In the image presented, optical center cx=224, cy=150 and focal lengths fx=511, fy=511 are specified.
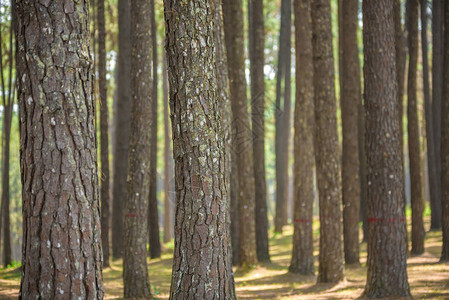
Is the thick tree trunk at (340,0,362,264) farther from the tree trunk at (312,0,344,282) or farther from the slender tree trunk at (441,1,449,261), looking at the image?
the tree trunk at (312,0,344,282)

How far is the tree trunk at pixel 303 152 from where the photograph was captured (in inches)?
515

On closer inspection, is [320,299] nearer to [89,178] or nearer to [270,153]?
[89,178]

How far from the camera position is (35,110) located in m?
4.39

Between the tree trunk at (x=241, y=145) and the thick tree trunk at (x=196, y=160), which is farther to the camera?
the tree trunk at (x=241, y=145)

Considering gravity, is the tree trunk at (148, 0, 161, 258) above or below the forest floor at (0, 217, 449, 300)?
above

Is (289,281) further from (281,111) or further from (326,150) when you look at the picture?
(281,111)

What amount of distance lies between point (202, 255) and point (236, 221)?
9.72 metres

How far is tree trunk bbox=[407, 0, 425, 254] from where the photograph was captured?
47.3 ft

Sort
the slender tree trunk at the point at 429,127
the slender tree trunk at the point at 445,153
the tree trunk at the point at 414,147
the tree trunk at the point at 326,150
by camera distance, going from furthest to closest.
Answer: the slender tree trunk at the point at 429,127, the tree trunk at the point at 414,147, the slender tree trunk at the point at 445,153, the tree trunk at the point at 326,150

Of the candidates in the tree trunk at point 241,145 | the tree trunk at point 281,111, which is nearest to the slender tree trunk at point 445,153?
the tree trunk at point 241,145

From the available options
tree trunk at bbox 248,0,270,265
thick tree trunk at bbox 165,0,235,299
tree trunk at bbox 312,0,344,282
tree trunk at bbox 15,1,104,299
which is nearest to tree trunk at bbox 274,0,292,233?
tree trunk at bbox 248,0,270,265

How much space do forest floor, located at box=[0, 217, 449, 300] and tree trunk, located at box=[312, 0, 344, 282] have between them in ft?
2.18

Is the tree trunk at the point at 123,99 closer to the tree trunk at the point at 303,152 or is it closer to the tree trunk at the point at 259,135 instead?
the tree trunk at the point at 259,135

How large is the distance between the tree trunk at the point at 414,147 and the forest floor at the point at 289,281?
0.64m
